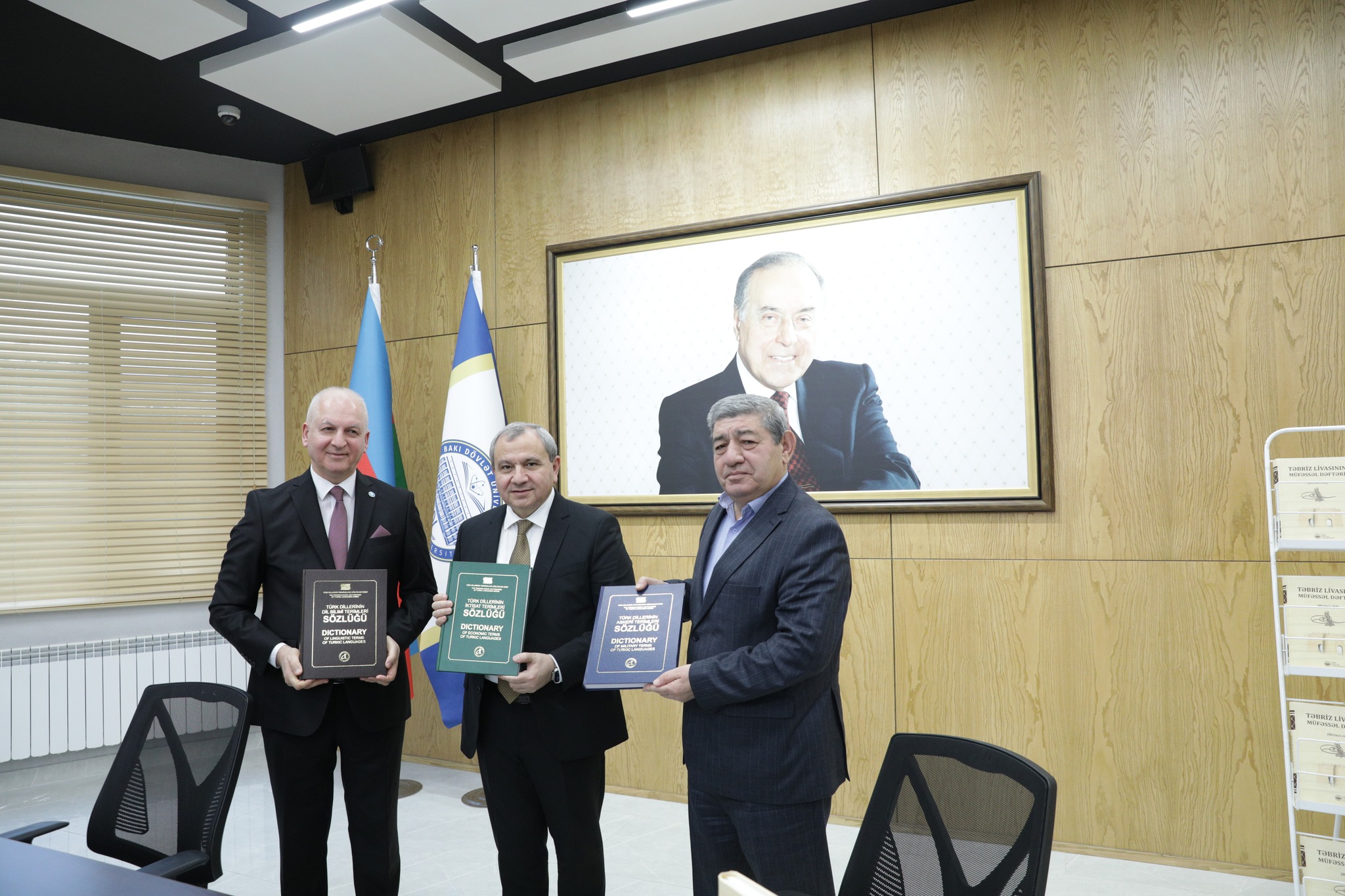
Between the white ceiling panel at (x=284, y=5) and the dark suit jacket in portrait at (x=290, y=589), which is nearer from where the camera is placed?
the dark suit jacket in portrait at (x=290, y=589)

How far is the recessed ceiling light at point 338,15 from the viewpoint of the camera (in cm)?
359

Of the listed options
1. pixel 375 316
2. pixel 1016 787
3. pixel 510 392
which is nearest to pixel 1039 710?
pixel 1016 787

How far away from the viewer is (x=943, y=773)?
1.62m

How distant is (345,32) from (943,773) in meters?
3.73

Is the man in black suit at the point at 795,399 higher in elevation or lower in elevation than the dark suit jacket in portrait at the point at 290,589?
higher

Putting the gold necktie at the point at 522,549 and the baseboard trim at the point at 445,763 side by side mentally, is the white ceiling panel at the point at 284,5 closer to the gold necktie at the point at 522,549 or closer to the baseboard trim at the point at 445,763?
the gold necktie at the point at 522,549

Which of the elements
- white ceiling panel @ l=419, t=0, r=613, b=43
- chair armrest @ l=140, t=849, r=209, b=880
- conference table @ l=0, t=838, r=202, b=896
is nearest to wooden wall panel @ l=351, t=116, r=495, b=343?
white ceiling panel @ l=419, t=0, r=613, b=43

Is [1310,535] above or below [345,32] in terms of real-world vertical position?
below

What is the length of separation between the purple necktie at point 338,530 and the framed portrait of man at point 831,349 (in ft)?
5.70

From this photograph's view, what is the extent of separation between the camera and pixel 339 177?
521cm

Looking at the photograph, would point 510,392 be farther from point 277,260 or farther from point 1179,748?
point 1179,748

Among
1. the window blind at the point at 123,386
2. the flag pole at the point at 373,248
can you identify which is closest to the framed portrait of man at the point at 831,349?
the flag pole at the point at 373,248

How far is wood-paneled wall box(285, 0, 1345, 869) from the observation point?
3.28 m

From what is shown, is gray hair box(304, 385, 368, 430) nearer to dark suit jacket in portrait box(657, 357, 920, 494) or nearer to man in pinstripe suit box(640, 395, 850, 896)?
man in pinstripe suit box(640, 395, 850, 896)
